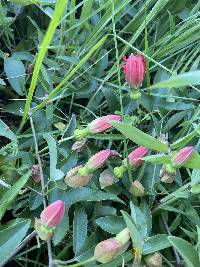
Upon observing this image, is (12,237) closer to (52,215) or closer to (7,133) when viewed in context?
(52,215)

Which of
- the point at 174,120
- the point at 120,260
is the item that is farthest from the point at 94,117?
the point at 120,260

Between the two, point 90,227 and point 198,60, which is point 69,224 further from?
point 198,60

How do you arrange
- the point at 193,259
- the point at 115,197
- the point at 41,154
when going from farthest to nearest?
the point at 41,154
the point at 115,197
the point at 193,259

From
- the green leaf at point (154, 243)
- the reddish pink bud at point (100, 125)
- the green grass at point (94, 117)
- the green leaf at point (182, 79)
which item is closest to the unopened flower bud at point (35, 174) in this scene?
the green grass at point (94, 117)

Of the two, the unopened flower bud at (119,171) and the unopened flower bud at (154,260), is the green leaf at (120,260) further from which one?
the unopened flower bud at (119,171)

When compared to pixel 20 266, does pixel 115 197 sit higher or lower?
higher

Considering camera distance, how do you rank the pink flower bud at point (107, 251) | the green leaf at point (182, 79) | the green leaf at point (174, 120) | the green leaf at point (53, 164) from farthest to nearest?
the green leaf at point (174, 120), the green leaf at point (53, 164), the pink flower bud at point (107, 251), the green leaf at point (182, 79)

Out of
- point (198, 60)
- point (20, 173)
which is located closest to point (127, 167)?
point (20, 173)
